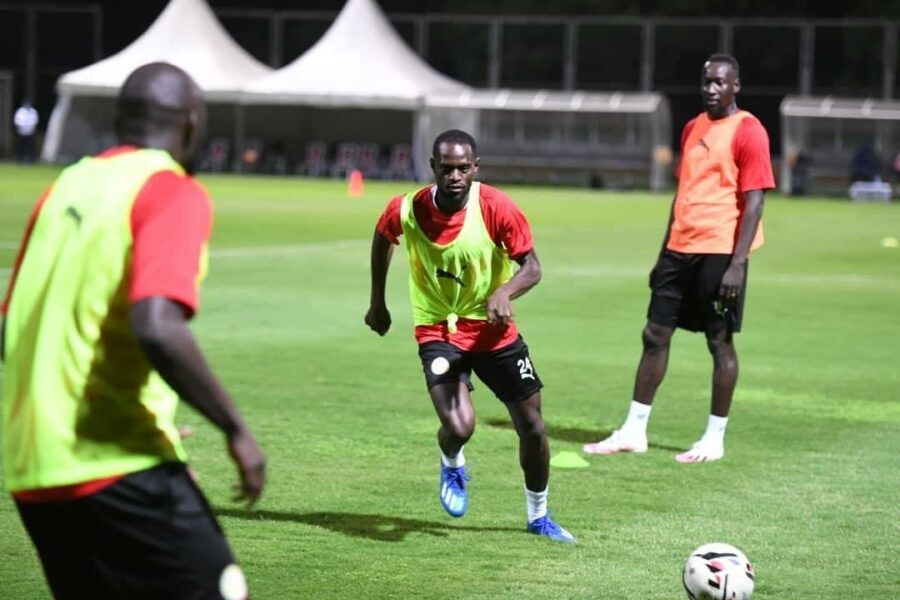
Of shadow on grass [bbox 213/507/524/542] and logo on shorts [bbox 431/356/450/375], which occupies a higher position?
logo on shorts [bbox 431/356/450/375]

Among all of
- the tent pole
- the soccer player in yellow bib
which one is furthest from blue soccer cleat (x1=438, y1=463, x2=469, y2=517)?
the tent pole

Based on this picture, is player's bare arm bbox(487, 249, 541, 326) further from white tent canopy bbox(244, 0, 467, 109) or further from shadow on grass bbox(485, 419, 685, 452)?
white tent canopy bbox(244, 0, 467, 109)

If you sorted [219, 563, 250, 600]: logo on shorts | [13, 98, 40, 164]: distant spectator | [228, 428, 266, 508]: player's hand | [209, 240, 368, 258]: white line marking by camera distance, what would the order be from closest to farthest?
1. [228, 428, 266, 508]: player's hand
2. [219, 563, 250, 600]: logo on shorts
3. [209, 240, 368, 258]: white line marking
4. [13, 98, 40, 164]: distant spectator

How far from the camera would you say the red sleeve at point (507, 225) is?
782 cm

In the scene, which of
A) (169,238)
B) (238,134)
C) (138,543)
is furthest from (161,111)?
(238,134)

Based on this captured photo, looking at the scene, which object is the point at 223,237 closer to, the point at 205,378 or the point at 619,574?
the point at 619,574

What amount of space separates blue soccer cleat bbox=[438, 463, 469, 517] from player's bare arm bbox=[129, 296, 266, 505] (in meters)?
4.09

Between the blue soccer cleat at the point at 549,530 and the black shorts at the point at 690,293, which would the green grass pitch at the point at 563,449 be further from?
the black shorts at the point at 690,293

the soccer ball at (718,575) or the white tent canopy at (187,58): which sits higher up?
the white tent canopy at (187,58)

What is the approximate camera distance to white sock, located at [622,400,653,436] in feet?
33.8

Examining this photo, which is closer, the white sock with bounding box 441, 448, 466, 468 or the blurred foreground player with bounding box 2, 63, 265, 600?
the blurred foreground player with bounding box 2, 63, 265, 600

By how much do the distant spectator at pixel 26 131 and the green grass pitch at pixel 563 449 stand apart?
31994 millimetres

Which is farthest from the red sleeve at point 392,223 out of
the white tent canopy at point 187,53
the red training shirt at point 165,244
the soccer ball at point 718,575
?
the white tent canopy at point 187,53

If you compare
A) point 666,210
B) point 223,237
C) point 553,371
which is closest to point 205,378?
point 553,371
